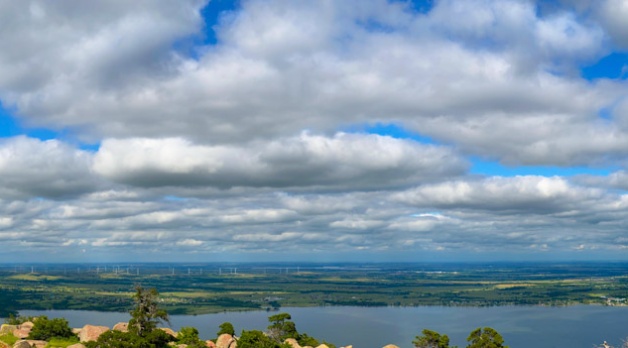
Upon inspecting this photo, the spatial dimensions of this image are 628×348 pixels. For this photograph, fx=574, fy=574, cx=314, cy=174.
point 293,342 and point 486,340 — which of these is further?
point 293,342

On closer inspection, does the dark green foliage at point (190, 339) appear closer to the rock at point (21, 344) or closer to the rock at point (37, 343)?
the rock at point (37, 343)

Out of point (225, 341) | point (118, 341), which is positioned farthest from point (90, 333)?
point (225, 341)

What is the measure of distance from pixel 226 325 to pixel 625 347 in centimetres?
5639

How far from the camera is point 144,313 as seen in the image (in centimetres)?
8225

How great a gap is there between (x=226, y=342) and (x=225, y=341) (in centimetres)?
28

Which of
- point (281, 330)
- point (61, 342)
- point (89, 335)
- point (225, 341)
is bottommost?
point (225, 341)

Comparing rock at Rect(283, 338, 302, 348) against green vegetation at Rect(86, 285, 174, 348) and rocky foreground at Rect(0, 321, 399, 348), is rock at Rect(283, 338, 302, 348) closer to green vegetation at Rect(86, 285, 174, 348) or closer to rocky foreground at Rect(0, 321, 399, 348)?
rocky foreground at Rect(0, 321, 399, 348)

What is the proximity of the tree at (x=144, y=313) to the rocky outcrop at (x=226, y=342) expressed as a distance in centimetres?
864

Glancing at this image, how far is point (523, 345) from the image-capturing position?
19350 centimetres

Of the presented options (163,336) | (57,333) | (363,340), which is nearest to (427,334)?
(163,336)

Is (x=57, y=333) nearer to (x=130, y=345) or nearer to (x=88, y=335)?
(x=88, y=335)

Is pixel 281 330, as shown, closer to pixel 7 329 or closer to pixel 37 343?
pixel 37 343

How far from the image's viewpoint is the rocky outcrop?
84688 millimetres

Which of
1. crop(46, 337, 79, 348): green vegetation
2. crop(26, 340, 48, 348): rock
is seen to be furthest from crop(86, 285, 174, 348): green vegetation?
crop(26, 340, 48, 348): rock
